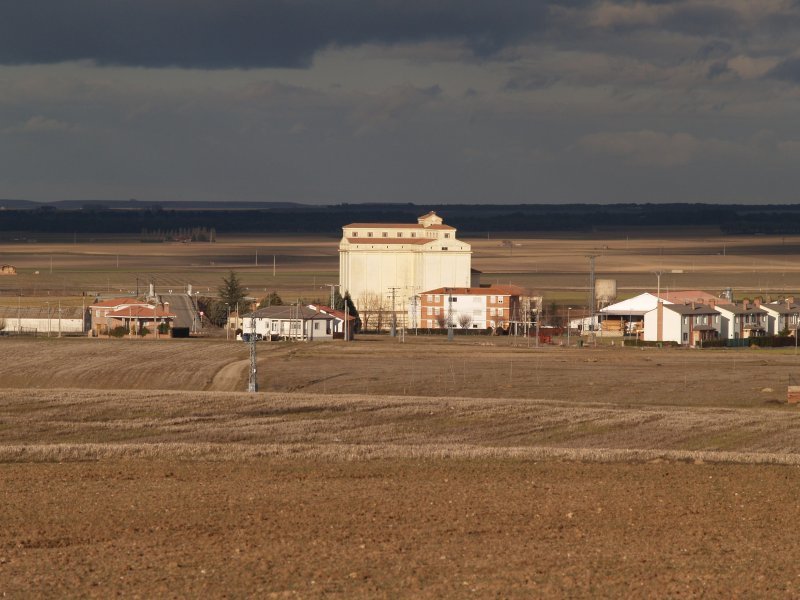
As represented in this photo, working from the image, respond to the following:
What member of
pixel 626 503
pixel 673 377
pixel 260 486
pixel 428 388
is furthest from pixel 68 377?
pixel 626 503

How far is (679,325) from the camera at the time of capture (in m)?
89.1

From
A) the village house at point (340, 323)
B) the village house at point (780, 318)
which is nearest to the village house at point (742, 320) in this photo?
the village house at point (780, 318)

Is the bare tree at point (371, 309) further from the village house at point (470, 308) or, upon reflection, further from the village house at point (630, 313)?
the village house at point (630, 313)

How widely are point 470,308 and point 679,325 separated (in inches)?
1009

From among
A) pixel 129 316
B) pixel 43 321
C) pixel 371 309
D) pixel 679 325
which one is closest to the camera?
pixel 679 325

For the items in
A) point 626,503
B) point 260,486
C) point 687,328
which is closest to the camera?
point 626,503

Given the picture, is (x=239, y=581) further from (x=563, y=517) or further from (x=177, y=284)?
(x=177, y=284)

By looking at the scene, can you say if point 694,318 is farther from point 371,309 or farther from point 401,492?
point 401,492

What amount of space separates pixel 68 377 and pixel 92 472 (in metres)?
31.3

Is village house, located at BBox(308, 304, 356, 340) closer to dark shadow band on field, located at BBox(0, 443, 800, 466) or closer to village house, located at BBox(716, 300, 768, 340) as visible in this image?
village house, located at BBox(716, 300, 768, 340)

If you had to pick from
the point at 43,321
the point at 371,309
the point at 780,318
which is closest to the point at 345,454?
the point at 43,321

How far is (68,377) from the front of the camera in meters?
58.7

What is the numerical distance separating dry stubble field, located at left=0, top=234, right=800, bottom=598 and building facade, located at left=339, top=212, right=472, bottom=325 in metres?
68.6

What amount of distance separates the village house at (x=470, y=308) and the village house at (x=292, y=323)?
16.8 metres
